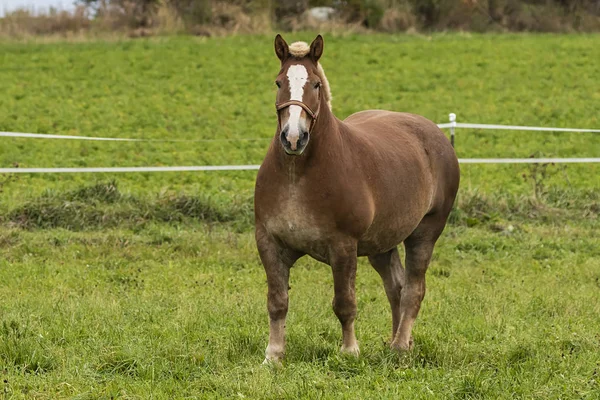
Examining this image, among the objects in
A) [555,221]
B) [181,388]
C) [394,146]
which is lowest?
[555,221]

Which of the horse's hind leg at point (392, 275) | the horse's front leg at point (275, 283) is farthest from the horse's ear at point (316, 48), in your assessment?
the horse's hind leg at point (392, 275)

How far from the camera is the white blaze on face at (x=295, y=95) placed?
529 centimetres

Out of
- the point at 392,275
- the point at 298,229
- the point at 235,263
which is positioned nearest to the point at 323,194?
the point at 298,229

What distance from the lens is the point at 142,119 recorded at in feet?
70.1

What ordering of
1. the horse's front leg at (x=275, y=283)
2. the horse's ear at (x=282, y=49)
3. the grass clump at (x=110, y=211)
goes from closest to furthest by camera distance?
the horse's ear at (x=282, y=49) → the horse's front leg at (x=275, y=283) → the grass clump at (x=110, y=211)

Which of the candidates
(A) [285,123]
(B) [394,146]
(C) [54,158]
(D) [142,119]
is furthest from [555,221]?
(D) [142,119]

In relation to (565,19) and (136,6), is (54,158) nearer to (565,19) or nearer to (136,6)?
(136,6)

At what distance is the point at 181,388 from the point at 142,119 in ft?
54.2

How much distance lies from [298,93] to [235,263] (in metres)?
4.82

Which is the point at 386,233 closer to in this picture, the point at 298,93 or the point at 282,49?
the point at 298,93

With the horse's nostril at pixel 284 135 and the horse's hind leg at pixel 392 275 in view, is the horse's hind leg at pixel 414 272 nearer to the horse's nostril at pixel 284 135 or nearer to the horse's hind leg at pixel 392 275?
the horse's hind leg at pixel 392 275

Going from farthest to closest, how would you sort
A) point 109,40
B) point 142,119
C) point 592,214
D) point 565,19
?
point 565,19, point 109,40, point 142,119, point 592,214

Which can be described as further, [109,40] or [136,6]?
Answer: [136,6]

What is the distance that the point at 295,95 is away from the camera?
5547 mm
